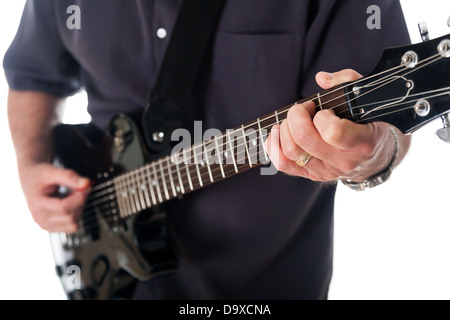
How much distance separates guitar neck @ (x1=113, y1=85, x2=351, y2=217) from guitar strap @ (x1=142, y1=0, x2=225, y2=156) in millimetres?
84

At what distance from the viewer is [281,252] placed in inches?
35.4

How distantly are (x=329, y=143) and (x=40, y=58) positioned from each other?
2.52ft

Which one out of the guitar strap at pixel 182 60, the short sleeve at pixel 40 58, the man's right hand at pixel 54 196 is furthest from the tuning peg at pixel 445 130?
the short sleeve at pixel 40 58

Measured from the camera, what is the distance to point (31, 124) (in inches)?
43.6

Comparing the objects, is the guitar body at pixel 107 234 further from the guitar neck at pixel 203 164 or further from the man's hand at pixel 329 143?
the man's hand at pixel 329 143

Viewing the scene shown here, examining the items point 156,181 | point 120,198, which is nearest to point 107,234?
point 120,198

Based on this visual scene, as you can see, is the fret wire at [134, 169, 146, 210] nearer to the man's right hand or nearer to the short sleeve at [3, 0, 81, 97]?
the man's right hand

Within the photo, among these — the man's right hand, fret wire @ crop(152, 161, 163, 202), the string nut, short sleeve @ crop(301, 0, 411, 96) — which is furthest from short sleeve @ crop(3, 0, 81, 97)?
the string nut

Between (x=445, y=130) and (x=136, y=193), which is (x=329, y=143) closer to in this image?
(x=445, y=130)

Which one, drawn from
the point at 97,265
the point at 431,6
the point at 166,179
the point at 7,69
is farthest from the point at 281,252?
the point at 7,69

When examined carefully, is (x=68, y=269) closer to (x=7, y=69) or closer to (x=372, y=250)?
(x=7, y=69)

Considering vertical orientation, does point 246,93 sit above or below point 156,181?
above

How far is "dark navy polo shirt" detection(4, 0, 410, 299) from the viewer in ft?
2.67

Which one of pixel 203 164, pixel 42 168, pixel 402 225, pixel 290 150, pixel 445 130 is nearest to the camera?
pixel 445 130
